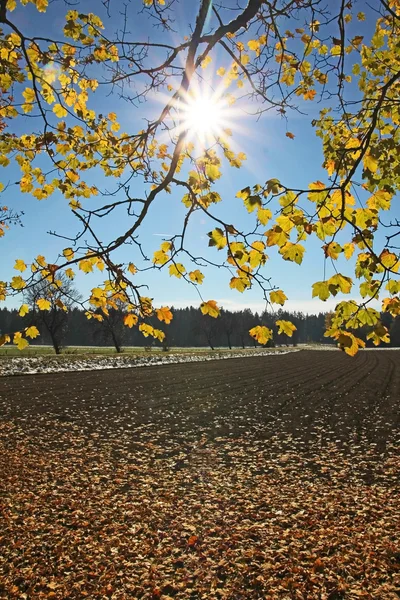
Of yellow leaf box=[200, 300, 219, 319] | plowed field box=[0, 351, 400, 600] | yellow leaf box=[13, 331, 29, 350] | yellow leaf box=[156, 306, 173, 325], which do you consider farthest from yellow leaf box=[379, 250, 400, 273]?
plowed field box=[0, 351, 400, 600]

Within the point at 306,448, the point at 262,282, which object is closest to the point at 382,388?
the point at 306,448

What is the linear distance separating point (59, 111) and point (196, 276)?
8.04 feet

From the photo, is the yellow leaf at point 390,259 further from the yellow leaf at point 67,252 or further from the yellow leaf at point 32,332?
the yellow leaf at point 32,332

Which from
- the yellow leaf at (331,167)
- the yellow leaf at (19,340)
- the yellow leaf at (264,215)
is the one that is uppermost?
the yellow leaf at (331,167)

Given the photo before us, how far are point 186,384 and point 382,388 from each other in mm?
10506

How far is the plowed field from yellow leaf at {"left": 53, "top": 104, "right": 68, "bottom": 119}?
16.8ft

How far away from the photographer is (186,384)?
2156 centimetres

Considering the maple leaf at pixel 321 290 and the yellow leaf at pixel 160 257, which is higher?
the yellow leaf at pixel 160 257

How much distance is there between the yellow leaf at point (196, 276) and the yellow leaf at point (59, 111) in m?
2.36

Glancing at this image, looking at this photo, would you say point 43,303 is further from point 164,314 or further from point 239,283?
point 239,283

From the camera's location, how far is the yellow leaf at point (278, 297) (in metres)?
3.28

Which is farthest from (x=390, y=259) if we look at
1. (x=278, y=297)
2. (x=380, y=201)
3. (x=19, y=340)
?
(x=19, y=340)

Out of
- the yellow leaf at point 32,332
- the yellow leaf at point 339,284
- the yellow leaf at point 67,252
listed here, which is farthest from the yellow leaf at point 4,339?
the yellow leaf at point 339,284

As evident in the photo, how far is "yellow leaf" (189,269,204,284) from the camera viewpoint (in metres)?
4.15
